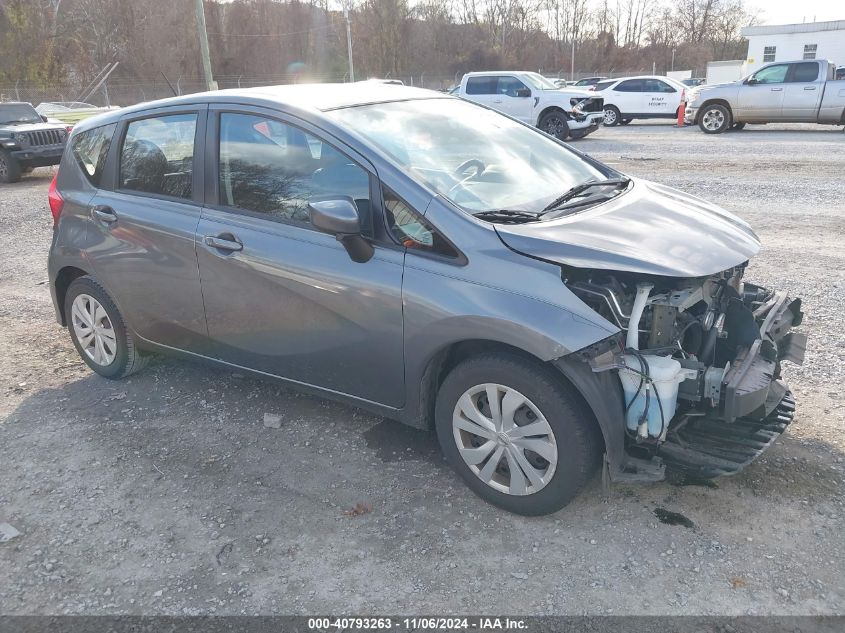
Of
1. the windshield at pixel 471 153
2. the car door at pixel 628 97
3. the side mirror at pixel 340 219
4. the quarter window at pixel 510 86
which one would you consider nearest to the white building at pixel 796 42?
the car door at pixel 628 97

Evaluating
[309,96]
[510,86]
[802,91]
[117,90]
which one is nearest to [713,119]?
[802,91]

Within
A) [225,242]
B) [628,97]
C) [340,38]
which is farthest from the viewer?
[340,38]

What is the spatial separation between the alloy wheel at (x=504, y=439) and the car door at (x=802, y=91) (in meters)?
18.0

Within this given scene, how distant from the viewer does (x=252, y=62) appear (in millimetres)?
66625

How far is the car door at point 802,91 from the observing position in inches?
686

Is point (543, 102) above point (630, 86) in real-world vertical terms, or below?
below

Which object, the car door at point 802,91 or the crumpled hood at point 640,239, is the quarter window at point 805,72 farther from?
the crumpled hood at point 640,239

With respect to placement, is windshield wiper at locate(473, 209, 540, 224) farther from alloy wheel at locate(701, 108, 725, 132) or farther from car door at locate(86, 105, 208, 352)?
alloy wheel at locate(701, 108, 725, 132)

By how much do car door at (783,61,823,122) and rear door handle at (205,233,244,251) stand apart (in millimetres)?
17981

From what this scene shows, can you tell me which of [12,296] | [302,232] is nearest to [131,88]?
[12,296]

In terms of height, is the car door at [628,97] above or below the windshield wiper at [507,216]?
below

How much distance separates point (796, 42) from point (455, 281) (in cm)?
5183

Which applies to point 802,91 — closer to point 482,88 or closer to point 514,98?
point 514,98

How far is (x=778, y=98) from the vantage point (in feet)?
58.2
